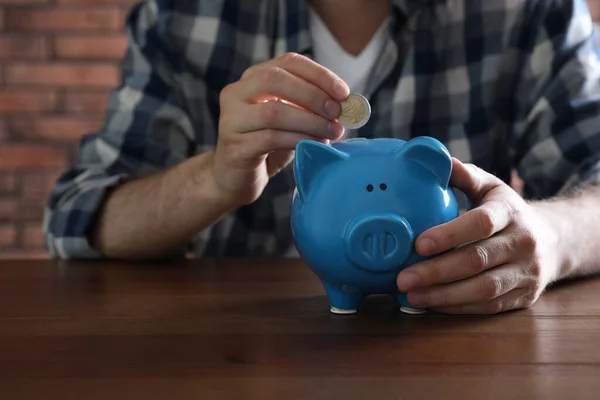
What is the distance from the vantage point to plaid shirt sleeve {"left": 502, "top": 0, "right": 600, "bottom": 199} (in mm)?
1139

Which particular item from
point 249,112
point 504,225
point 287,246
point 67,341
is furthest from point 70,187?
point 504,225

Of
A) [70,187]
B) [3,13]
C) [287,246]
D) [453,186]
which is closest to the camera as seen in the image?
[453,186]

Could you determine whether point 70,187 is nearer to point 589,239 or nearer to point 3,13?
point 589,239

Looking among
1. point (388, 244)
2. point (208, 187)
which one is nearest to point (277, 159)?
point (208, 187)

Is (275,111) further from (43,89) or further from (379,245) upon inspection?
(43,89)

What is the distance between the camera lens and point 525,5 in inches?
48.0

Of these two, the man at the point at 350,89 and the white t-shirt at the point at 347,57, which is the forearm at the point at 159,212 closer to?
the man at the point at 350,89

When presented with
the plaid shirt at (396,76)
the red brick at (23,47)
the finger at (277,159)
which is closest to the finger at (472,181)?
the finger at (277,159)

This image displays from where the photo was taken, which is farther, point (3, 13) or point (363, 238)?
point (3, 13)

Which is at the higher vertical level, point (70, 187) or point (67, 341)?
point (67, 341)

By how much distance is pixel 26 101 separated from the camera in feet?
7.33

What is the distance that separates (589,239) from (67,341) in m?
0.60

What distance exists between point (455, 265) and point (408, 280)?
0.14ft

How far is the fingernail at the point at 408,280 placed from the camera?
2.03ft
